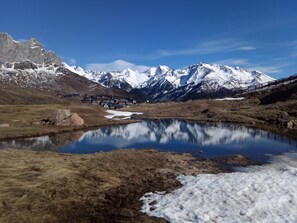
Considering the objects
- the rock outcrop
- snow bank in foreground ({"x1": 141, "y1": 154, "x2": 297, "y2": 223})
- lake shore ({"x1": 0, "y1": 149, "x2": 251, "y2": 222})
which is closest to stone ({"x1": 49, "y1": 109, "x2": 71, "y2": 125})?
the rock outcrop

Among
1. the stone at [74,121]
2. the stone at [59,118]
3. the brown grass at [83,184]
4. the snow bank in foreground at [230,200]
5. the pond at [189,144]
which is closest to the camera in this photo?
the snow bank in foreground at [230,200]

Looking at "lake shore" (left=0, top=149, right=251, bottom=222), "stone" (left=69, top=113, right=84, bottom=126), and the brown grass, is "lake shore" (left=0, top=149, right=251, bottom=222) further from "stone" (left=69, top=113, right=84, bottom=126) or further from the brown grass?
"stone" (left=69, top=113, right=84, bottom=126)

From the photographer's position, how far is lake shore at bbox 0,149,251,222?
2309 centimetres

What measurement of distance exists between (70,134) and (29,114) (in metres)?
43.2

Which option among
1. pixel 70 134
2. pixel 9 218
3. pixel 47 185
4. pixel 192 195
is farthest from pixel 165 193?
pixel 70 134

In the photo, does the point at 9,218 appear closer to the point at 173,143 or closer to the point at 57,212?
the point at 57,212

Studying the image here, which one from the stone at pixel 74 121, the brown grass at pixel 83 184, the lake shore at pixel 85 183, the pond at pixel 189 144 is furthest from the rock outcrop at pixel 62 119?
the brown grass at pixel 83 184

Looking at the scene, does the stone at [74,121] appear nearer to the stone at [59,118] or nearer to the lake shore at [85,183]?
the stone at [59,118]

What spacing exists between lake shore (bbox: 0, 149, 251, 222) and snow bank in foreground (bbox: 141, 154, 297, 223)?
4.89ft

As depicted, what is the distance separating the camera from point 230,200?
80.9ft

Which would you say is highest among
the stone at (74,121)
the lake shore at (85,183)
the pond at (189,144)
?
the stone at (74,121)

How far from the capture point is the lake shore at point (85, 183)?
23.1 meters

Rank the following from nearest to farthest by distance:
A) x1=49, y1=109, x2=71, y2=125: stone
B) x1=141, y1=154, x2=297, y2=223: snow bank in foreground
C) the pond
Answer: x1=141, y1=154, x2=297, y2=223: snow bank in foreground < the pond < x1=49, y1=109, x2=71, y2=125: stone

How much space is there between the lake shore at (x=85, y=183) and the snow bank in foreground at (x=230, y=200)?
4.89ft
